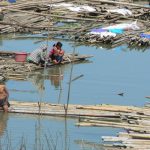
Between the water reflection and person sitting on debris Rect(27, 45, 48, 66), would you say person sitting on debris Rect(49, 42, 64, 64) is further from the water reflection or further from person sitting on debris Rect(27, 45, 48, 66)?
the water reflection

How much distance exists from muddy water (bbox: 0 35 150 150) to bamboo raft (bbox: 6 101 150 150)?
13 centimetres

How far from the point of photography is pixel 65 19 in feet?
91.3

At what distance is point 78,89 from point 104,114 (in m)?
3.69

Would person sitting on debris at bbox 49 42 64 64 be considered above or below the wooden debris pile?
below

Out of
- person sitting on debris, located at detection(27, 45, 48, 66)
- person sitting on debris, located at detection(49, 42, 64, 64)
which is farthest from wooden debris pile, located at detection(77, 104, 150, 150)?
person sitting on debris, located at detection(49, 42, 64, 64)

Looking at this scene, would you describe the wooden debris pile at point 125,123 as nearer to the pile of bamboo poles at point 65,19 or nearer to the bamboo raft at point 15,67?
the bamboo raft at point 15,67

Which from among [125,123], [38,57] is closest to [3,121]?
[125,123]

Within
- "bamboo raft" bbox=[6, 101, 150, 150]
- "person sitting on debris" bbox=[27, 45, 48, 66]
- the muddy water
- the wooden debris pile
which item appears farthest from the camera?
"person sitting on debris" bbox=[27, 45, 48, 66]

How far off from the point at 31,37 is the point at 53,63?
580 cm

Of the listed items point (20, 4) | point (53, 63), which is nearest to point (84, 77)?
point (53, 63)

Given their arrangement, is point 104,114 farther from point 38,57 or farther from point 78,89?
point 38,57

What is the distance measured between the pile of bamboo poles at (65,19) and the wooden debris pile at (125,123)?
9.96 m

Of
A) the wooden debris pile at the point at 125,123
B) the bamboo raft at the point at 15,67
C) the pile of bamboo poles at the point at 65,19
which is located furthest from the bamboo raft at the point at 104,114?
the pile of bamboo poles at the point at 65,19

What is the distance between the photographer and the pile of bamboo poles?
2486 centimetres
